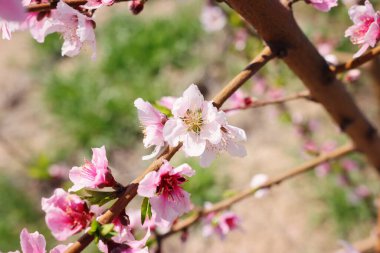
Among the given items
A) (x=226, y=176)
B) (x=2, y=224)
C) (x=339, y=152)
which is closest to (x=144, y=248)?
(x=339, y=152)

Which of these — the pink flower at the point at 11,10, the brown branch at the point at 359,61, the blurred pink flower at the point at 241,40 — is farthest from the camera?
the blurred pink flower at the point at 241,40

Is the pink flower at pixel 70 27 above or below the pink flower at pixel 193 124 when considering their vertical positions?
above

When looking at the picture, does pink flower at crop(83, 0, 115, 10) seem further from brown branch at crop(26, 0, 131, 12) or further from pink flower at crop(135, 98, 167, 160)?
pink flower at crop(135, 98, 167, 160)

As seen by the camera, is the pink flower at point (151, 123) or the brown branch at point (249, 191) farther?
the brown branch at point (249, 191)

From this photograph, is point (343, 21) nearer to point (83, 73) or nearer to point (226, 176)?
point (226, 176)

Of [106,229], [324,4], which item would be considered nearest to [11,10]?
[106,229]

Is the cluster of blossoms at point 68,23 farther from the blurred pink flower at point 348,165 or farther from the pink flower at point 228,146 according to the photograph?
the blurred pink flower at point 348,165

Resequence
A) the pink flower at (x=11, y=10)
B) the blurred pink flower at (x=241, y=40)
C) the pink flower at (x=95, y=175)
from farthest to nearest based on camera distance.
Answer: the blurred pink flower at (x=241, y=40)
the pink flower at (x=95, y=175)
the pink flower at (x=11, y=10)

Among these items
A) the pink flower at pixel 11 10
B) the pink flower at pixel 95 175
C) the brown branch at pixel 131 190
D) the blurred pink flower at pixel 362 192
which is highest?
the pink flower at pixel 11 10

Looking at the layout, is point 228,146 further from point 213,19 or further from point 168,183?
point 213,19

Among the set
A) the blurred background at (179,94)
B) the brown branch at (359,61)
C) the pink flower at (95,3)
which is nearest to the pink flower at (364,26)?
the brown branch at (359,61)
